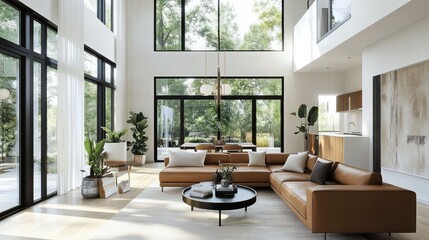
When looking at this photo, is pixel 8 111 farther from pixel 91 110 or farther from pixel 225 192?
pixel 225 192

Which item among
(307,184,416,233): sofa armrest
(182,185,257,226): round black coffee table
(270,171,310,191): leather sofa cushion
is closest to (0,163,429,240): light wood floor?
(307,184,416,233): sofa armrest

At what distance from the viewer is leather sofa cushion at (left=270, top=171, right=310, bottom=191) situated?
493cm

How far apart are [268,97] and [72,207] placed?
6.88 meters

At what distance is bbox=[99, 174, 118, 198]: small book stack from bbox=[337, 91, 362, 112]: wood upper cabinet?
612 cm

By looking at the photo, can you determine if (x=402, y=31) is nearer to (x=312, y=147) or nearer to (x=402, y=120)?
(x=402, y=120)

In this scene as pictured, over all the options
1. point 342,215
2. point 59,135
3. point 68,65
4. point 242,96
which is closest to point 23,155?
point 59,135

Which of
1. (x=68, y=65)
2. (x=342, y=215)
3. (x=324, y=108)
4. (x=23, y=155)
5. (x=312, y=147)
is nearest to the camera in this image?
(x=342, y=215)

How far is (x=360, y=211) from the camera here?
127 inches

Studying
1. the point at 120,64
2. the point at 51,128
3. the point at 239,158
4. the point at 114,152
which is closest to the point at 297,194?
the point at 239,158

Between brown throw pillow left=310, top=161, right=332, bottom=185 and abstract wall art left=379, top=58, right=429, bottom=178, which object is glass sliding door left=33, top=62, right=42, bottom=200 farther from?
abstract wall art left=379, top=58, right=429, bottom=178

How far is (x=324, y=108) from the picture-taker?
32.7 ft

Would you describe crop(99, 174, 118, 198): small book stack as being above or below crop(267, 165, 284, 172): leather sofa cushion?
below

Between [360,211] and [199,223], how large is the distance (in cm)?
191

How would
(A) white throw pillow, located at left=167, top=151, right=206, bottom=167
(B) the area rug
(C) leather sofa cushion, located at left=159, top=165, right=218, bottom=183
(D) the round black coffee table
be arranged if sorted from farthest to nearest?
1. (A) white throw pillow, located at left=167, top=151, right=206, bottom=167
2. (C) leather sofa cushion, located at left=159, top=165, right=218, bottom=183
3. (D) the round black coffee table
4. (B) the area rug
